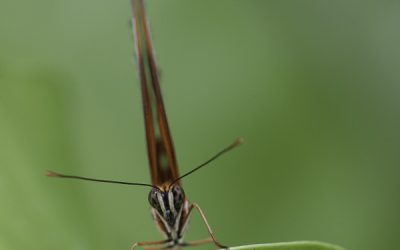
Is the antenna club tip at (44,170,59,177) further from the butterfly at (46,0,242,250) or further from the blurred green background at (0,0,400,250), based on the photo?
the butterfly at (46,0,242,250)

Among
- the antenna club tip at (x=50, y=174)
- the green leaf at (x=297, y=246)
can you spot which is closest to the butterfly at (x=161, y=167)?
the antenna club tip at (x=50, y=174)

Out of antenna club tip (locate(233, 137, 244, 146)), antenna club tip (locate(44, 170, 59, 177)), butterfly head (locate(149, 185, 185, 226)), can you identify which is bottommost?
butterfly head (locate(149, 185, 185, 226))

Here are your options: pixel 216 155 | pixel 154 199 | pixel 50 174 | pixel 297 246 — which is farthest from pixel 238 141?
pixel 297 246

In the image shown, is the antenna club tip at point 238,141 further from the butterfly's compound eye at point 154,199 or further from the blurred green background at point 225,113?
the butterfly's compound eye at point 154,199

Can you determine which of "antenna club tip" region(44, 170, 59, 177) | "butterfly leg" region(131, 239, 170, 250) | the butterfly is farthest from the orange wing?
"antenna club tip" region(44, 170, 59, 177)

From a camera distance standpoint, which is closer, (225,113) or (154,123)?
(154,123)

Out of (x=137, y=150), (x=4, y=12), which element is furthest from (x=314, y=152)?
(x=4, y=12)

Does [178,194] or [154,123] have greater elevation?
[154,123]

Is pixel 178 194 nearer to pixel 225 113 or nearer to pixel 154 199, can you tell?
pixel 154 199
